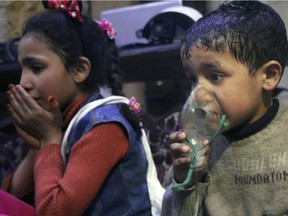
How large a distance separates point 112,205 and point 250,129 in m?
0.66

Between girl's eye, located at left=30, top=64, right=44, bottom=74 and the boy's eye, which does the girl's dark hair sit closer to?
girl's eye, located at left=30, top=64, right=44, bottom=74

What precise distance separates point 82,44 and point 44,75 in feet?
0.61

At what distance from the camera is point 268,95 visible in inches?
72.2

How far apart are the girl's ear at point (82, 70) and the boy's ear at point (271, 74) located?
2.78ft

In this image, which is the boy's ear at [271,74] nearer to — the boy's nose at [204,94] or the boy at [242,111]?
the boy at [242,111]

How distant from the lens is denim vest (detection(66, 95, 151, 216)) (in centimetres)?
229

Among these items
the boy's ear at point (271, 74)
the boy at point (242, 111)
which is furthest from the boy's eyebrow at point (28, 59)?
the boy's ear at point (271, 74)

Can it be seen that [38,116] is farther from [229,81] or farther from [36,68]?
[229,81]

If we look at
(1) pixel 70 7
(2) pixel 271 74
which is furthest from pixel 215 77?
(1) pixel 70 7

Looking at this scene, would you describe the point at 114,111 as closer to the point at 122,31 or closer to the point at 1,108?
the point at 1,108

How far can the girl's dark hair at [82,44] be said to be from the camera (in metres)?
2.46

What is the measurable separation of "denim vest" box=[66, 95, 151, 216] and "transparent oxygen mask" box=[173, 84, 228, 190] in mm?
528

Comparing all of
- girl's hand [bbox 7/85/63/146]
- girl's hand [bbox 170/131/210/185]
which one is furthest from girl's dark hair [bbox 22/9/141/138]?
girl's hand [bbox 170/131/210/185]

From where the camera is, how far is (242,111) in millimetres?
1771
